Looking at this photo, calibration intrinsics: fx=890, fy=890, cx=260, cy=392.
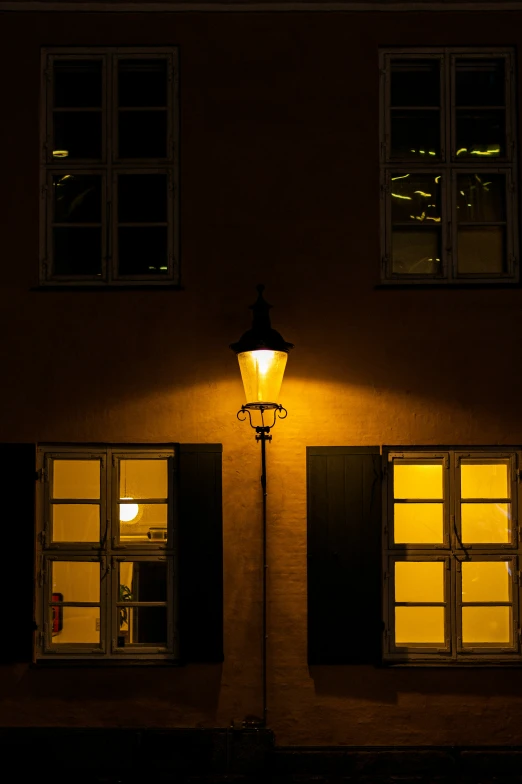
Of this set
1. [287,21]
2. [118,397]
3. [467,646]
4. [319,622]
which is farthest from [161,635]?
[287,21]

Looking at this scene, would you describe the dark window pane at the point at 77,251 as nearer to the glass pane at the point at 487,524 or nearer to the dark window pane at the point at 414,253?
the dark window pane at the point at 414,253

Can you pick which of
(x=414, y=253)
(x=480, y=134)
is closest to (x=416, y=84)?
(x=480, y=134)

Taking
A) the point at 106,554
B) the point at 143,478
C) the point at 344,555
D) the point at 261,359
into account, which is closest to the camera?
the point at 261,359

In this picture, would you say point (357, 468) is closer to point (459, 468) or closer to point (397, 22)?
point (459, 468)

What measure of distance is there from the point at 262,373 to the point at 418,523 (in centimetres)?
170

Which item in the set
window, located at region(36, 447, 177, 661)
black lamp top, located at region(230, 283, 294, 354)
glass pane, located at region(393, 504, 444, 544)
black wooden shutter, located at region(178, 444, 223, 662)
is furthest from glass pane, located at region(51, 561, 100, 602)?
glass pane, located at region(393, 504, 444, 544)

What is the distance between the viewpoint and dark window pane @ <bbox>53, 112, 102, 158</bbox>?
6.77 m

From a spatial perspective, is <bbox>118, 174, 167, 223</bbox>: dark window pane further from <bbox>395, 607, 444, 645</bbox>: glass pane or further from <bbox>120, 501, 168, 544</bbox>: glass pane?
<bbox>395, 607, 444, 645</bbox>: glass pane

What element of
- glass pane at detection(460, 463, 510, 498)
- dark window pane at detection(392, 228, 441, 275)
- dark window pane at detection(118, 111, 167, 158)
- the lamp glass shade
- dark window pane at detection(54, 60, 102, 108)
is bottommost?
glass pane at detection(460, 463, 510, 498)

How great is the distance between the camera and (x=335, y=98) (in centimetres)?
661

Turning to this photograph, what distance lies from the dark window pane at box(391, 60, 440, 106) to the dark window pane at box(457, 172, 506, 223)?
652mm

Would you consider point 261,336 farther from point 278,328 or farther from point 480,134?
point 480,134

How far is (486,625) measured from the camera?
6.52 meters

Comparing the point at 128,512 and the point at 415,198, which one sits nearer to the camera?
the point at 128,512
